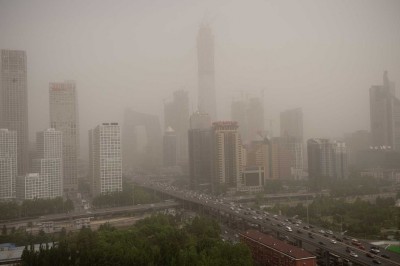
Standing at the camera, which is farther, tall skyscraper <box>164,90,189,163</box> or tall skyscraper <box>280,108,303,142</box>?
tall skyscraper <box>164,90,189,163</box>

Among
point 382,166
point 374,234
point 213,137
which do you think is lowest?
point 374,234

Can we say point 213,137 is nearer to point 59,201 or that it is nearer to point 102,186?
point 102,186

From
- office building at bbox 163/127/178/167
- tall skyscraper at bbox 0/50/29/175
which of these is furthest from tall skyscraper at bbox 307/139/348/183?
tall skyscraper at bbox 0/50/29/175

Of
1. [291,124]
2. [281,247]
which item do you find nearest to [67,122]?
[291,124]

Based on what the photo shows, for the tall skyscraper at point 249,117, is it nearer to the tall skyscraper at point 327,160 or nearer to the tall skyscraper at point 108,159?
the tall skyscraper at point 327,160

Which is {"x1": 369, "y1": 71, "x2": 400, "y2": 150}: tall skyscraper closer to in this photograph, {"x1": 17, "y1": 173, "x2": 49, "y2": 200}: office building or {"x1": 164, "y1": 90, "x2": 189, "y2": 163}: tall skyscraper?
{"x1": 164, "y1": 90, "x2": 189, "y2": 163}: tall skyscraper

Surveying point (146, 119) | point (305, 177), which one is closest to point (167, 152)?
point (146, 119)
